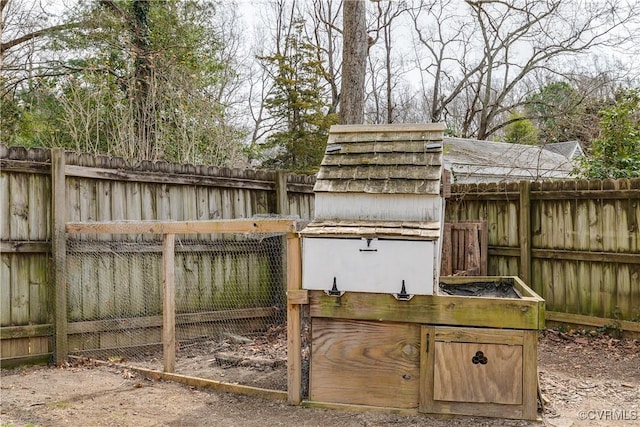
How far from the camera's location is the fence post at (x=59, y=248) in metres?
5.38

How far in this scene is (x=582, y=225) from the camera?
21.7ft

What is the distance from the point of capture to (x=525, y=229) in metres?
7.04

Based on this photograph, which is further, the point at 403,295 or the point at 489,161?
the point at 489,161

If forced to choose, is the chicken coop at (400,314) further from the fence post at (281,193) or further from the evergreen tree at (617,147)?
the evergreen tree at (617,147)

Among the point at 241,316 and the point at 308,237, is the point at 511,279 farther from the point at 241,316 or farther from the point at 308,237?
the point at 241,316

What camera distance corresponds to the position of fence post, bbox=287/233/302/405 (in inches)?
166

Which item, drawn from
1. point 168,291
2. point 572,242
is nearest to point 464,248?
point 572,242

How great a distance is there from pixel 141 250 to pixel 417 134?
3.30 meters

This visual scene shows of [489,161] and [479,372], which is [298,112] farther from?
[479,372]

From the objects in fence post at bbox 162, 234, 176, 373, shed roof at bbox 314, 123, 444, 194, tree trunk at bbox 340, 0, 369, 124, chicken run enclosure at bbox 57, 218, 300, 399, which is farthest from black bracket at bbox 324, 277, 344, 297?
tree trunk at bbox 340, 0, 369, 124

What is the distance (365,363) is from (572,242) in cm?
391

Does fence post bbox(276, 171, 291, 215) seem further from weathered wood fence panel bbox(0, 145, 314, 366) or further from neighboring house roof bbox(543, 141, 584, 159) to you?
neighboring house roof bbox(543, 141, 584, 159)

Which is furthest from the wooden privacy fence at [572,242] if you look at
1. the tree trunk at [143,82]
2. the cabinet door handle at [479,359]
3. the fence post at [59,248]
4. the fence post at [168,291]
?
the tree trunk at [143,82]

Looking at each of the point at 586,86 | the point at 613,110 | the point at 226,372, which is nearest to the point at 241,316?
the point at 226,372
